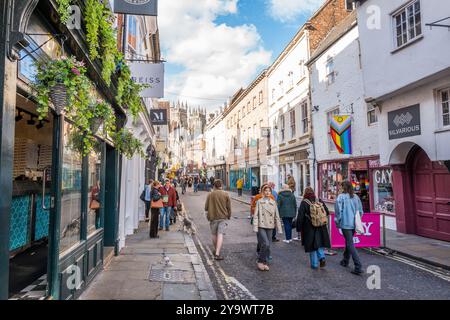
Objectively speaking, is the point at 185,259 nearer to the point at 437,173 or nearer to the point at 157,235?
the point at 157,235

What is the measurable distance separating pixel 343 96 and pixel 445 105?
579 centimetres

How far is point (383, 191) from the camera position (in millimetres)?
12570

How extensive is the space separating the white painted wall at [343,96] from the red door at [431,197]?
224 cm

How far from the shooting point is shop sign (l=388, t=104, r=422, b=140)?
10094mm

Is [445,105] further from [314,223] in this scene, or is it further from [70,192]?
[70,192]

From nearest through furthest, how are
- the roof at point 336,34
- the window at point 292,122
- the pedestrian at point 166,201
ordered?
the pedestrian at point 166,201 → the roof at point 336,34 → the window at point 292,122

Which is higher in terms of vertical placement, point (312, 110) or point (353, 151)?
point (312, 110)

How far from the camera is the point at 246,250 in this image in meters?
8.73

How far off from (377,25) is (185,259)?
33.5 feet

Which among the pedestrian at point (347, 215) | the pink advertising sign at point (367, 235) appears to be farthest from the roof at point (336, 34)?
the pedestrian at point (347, 215)

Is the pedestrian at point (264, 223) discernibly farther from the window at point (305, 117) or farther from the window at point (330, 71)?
the window at point (305, 117)

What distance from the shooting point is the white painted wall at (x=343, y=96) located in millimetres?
13547

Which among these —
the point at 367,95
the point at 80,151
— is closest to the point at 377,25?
the point at 367,95

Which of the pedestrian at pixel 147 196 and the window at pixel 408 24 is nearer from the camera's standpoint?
the window at pixel 408 24
